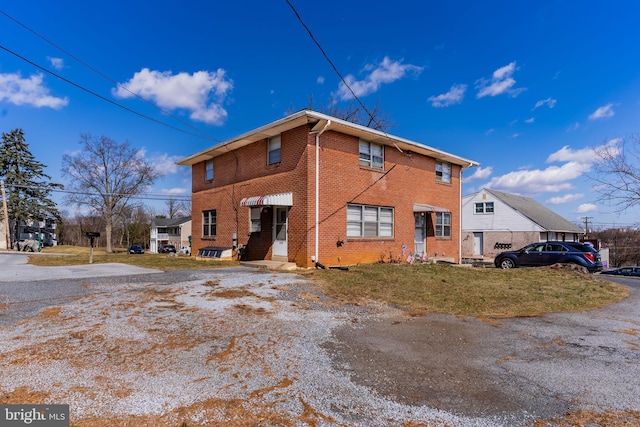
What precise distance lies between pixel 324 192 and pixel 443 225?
8561mm

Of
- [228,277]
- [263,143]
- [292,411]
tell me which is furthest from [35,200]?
[292,411]

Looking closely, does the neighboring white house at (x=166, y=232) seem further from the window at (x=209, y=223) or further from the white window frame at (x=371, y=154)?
the white window frame at (x=371, y=154)

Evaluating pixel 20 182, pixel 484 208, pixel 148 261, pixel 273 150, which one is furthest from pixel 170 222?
pixel 273 150

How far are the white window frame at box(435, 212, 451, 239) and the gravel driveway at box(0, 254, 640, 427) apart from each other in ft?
35.7

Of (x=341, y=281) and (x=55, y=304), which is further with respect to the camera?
(x=341, y=281)

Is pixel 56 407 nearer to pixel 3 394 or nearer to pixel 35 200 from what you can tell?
pixel 3 394

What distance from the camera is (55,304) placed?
6.23 meters

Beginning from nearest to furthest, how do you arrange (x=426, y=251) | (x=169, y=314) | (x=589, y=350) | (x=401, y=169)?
(x=589, y=350) → (x=169, y=314) → (x=401, y=169) → (x=426, y=251)

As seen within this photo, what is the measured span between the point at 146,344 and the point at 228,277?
18.0 feet

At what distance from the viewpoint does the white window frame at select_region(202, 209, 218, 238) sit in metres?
17.2

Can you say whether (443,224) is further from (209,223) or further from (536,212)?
(536,212)

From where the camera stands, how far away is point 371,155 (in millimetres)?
14117

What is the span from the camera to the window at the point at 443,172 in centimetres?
1781
